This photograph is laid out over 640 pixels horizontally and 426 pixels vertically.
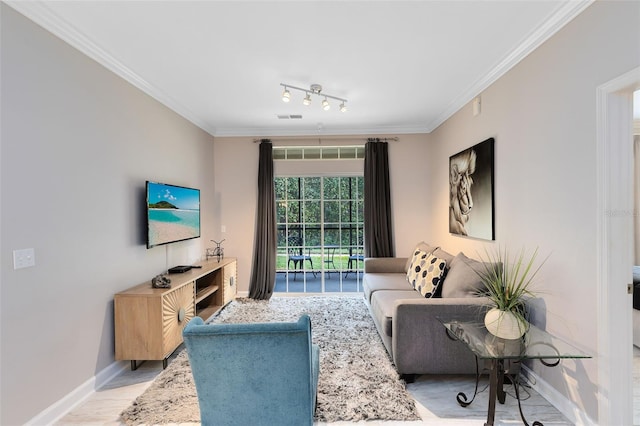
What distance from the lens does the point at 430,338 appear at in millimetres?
2324

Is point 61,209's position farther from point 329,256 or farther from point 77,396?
point 329,256

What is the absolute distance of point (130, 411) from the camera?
2.08 metres

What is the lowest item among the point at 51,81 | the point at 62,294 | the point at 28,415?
the point at 28,415

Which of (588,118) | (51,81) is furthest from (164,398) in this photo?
(588,118)

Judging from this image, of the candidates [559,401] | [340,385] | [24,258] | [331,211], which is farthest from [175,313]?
[559,401]

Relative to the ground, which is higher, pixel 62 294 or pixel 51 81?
pixel 51 81

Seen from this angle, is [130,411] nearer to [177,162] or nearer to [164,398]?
[164,398]

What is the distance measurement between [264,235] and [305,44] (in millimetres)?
2995

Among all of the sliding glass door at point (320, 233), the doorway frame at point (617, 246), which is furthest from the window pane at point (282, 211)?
the doorway frame at point (617, 246)

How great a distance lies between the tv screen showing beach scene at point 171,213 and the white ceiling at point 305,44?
1.03 m

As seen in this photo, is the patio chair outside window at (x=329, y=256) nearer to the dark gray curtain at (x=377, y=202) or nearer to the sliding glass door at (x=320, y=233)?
the sliding glass door at (x=320, y=233)

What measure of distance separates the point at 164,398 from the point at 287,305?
225cm

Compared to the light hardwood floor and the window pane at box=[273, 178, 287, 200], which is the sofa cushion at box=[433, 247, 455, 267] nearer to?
the light hardwood floor

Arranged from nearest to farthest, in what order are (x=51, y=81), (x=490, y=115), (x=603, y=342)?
(x=603, y=342), (x=51, y=81), (x=490, y=115)
